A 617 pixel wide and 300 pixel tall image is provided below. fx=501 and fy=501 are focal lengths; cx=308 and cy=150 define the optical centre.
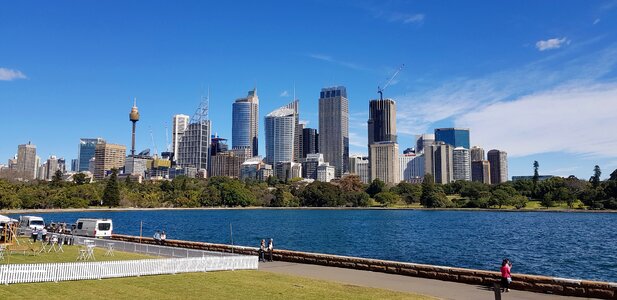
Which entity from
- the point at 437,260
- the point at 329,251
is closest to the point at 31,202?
the point at 329,251

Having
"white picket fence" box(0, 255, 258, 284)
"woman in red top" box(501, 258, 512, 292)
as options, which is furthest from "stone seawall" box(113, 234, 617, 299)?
"white picket fence" box(0, 255, 258, 284)

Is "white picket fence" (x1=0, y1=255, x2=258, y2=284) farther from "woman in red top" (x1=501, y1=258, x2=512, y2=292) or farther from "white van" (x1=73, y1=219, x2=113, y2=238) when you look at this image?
"white van" (x1=73, y1=219, x2=113, y2=238)

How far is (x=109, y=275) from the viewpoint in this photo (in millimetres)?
23422

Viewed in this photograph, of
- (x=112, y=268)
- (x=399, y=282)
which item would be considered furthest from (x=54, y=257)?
(x=399, y=282)

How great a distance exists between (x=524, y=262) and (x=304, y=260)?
28.8 meters

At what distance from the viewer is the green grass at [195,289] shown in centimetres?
1919

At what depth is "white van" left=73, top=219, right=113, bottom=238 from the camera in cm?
5344

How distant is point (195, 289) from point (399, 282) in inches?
388

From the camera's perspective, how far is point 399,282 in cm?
2452

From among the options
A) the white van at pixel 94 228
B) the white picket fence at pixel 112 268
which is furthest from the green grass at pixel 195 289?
the white van at pixel 94 228

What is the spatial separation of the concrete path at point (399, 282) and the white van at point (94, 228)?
95.9 feet

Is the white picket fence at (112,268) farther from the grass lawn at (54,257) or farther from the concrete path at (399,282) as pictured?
the grass lawn at (54,257)

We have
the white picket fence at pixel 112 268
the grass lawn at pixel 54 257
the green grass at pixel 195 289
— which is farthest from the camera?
the grass lawn at pixel 54 257

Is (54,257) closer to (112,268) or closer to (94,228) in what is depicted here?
(112,268)
